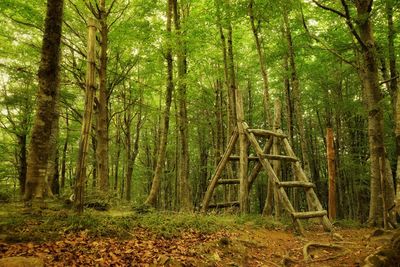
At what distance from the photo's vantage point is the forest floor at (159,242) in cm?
439

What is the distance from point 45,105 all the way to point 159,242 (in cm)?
376

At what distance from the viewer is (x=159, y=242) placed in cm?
565

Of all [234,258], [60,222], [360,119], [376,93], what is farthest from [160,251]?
[360,119]

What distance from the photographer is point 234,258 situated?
5848 mm

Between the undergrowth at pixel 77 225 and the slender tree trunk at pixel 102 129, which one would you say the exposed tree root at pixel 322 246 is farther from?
the slender tree trunk at pixel 102 129

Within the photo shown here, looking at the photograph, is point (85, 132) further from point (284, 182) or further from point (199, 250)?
point (284, 182)

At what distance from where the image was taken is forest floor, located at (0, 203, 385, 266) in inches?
173

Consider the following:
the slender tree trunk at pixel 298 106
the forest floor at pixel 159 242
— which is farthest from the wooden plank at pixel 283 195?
the slender tree trunk at pixel 298 106

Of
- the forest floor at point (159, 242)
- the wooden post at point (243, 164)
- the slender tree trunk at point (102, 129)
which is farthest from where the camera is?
the slender tree trunk at point (102, 129)

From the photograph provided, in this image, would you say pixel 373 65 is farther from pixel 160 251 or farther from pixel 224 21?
pixel 160 251

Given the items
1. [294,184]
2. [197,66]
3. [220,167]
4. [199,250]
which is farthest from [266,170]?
[197,66]

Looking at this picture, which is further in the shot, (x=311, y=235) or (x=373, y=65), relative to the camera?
(x=373, y=65)

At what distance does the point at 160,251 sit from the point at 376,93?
8.62 m

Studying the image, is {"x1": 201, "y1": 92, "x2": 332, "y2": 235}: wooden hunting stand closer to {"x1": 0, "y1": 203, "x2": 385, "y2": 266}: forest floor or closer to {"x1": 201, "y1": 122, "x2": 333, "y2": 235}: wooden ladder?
{"x1": 201, "y1": 122, "x2": 333, "y2": 235}: wooden ladder
